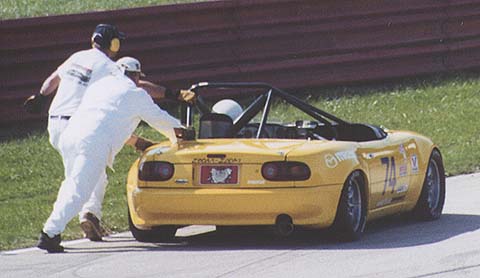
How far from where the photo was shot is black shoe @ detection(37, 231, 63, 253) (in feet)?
34.1

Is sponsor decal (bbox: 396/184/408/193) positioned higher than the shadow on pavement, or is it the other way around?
sponsor decal (bbox: 396/184/408/193)

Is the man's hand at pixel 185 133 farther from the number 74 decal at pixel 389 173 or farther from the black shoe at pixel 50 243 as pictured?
the number 74 decal at pixel 389 173

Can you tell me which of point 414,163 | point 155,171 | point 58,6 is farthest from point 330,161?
point 58,6

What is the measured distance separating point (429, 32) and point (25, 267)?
1117 cm

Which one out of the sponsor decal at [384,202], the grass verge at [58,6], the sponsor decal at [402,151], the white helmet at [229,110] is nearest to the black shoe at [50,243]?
the white helmet at [229,110]

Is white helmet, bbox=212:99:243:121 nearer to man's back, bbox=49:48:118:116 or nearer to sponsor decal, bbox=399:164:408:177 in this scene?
man's back, bbox=49:48:118:116

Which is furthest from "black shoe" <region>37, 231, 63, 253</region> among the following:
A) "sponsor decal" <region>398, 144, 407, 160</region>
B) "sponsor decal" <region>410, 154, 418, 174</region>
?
"sponsor decal" <region>410, 154, 418, 174</region>

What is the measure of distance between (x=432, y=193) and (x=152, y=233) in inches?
99.6

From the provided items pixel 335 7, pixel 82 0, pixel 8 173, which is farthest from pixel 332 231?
pixel 82 0

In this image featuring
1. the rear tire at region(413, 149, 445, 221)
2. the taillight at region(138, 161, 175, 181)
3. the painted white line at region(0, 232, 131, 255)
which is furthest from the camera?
the rear tire at region(413, 149, 445, 221)

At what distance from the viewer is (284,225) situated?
403 inches

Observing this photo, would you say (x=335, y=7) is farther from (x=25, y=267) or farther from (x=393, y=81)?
(x=25, y=267)

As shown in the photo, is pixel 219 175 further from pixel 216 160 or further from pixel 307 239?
pixel 307 239

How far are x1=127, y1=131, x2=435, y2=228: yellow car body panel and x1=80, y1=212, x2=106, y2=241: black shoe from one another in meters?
0.57
